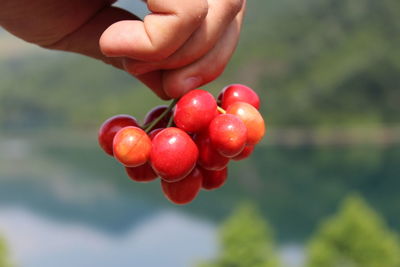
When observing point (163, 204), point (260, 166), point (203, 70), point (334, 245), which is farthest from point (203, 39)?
point (260, 166)

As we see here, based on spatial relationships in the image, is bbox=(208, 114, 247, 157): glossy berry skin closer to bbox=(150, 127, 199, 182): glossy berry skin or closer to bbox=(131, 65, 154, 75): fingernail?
bbox=(150, 127, 199, 182): glossy berry skin

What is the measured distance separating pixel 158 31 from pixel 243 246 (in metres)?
12.1

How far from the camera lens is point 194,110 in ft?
3.80

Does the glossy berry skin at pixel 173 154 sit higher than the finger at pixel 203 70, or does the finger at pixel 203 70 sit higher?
the finger at pixel 203 70

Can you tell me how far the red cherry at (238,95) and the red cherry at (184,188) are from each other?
181mm

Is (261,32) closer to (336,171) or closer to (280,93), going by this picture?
(280,93)

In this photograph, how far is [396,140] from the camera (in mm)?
59219

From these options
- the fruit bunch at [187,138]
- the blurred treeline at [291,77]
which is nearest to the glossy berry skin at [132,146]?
the fruit bunch at [187,138]

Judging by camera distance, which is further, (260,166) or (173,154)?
(260,166)

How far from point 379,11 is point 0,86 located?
A: 207ft

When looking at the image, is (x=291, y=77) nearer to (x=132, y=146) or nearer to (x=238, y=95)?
(x=238, y=95)

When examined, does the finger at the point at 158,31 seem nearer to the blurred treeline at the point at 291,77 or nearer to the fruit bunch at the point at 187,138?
the fruit bunch at the point at 187,138

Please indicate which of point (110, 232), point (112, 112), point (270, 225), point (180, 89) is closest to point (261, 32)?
point (112, 112)

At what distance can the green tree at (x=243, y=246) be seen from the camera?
504 inches
